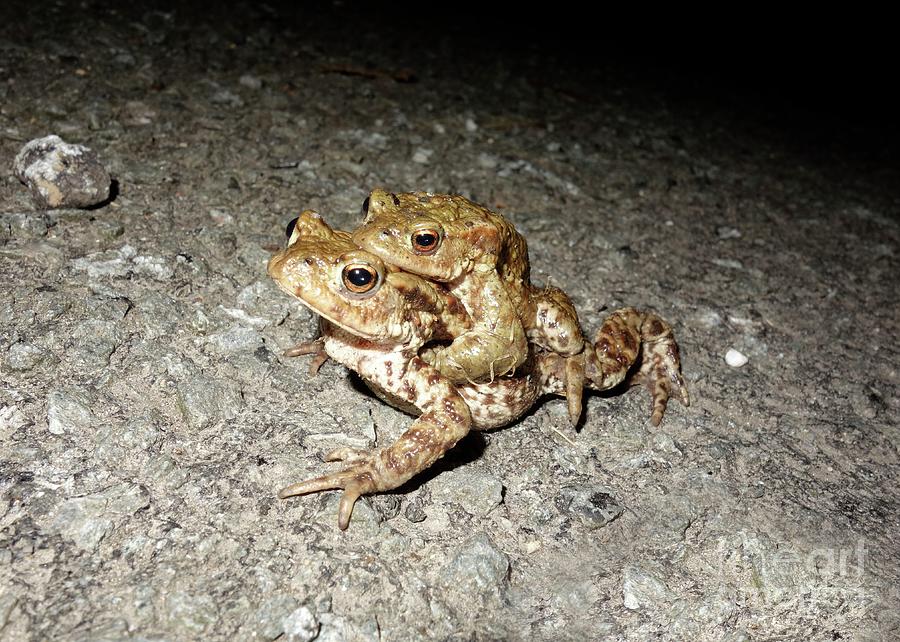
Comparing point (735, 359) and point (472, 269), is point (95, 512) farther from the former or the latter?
point (735, 359)

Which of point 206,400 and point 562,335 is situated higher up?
point 562,335

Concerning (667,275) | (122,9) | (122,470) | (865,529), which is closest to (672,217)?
Result: (667,275)

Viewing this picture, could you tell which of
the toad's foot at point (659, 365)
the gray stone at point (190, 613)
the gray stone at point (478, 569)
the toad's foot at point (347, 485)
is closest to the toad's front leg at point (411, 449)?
the toad's foot at point (347, 485)

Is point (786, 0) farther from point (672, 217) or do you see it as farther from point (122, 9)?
point (122, 9)

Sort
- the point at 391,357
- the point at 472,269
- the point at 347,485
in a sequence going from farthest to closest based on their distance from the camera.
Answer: the point at 472,269 < the point at 391,357 < the point at 347,485

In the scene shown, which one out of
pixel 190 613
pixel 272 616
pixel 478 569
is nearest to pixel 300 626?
pixel 272 616

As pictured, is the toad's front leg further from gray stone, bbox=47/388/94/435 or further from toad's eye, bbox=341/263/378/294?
gray stone, bbox=47/388/94/435

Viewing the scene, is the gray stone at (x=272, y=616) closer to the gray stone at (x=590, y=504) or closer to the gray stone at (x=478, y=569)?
the gray stone at (x=478, y=569)
